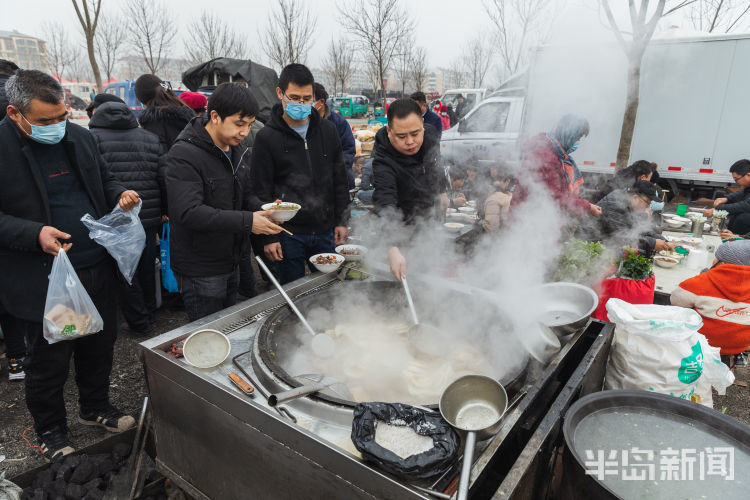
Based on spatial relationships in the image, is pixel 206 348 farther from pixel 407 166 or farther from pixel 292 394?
pixel 407 166

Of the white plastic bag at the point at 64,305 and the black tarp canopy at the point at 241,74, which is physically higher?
the black tarp canopy at the point at 241,74

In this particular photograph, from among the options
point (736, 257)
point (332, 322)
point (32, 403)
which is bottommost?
point (32, 403)

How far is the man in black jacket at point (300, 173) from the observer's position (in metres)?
3.23

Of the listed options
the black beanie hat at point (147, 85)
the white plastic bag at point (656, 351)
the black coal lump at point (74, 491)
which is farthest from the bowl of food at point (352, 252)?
the black beanie hat at point (147, 85)

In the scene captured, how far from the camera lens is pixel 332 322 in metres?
2.82

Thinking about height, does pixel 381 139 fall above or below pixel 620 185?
above

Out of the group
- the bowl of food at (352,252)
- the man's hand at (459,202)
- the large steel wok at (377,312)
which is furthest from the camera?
the man's hand at (459,202)

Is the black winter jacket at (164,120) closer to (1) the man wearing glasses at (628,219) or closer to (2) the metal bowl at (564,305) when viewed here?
(2) the metal bowl at (564,305)

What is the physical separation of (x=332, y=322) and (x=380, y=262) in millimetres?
645

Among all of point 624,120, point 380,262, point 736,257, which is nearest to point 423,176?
point 380,262

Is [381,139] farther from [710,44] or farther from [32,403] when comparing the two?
[710,44]

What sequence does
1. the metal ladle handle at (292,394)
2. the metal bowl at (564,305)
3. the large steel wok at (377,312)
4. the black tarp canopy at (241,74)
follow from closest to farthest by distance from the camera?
the metal ladle handle at (292,394), the large steel wok at (377,312), the metal bowl at (564,305), the black tarp canopy at (241,74)

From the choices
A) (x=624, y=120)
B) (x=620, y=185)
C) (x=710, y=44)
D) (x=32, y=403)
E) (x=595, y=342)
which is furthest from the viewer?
(x=624, y=120)

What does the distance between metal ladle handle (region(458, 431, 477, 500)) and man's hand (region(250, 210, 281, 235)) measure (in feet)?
5.46
